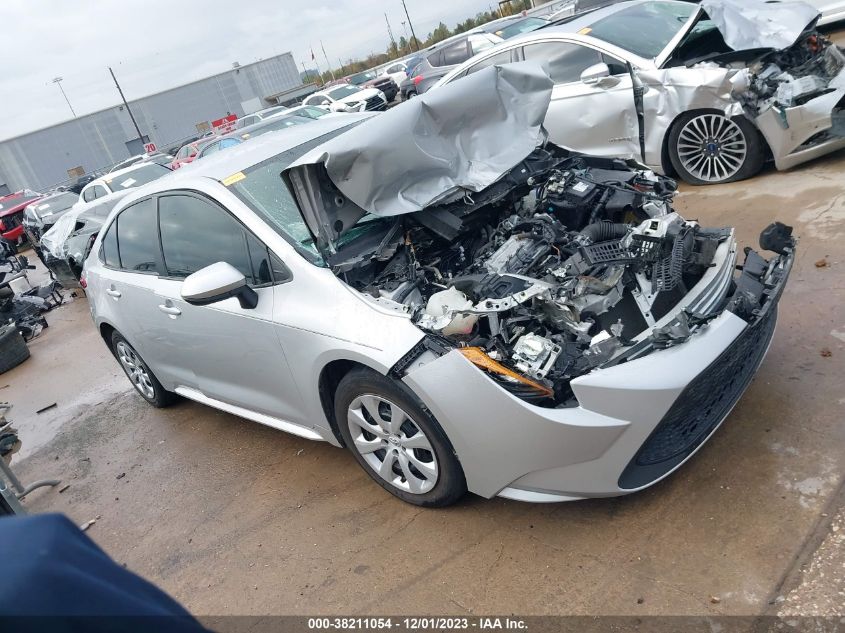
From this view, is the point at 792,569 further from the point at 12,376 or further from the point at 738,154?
the point at 12,376

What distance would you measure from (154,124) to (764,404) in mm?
58303

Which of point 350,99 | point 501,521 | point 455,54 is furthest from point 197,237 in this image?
point 350,99

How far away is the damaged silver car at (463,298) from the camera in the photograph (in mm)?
2418

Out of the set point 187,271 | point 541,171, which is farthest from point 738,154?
point 187,271

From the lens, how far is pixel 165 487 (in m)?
4.02

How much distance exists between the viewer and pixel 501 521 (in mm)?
2807

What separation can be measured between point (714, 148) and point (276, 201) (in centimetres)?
422

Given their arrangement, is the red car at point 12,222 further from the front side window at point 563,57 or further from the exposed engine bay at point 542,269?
the exposed engine bay at point 542,269

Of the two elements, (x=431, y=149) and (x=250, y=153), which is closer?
(x=431, y=149)

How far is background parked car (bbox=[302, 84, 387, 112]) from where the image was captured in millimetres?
19197

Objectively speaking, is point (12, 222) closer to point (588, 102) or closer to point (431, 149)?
point (588, 102)

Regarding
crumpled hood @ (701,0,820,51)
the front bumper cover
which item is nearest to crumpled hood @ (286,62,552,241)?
the front bumper cover

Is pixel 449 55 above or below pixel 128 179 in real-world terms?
above

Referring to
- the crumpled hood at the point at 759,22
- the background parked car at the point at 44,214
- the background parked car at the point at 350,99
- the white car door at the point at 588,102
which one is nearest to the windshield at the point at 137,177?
the background parked car at the point at 44,214
